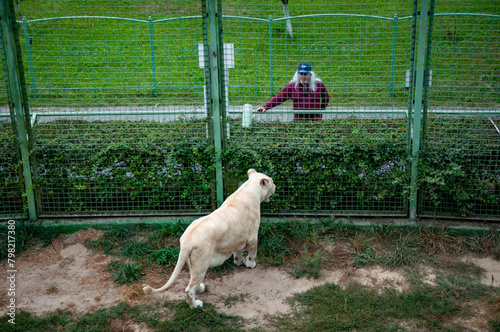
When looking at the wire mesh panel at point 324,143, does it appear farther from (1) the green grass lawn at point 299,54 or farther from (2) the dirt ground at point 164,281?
(2) the dirt ground at point 164,281

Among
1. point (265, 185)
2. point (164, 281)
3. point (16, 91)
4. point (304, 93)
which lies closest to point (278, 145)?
point (304, 93)

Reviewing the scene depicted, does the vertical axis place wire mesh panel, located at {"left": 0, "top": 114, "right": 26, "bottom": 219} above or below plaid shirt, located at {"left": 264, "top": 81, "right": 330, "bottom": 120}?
below

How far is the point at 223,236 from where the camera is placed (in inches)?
180

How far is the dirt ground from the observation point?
4.66 metres

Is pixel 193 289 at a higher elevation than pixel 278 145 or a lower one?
lower

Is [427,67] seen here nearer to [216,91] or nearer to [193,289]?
[216,91]

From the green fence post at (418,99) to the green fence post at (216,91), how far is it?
2.62 m

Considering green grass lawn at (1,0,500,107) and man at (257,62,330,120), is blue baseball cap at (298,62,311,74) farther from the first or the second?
green grass lawn at (1,0,500,107)

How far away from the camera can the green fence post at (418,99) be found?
5492 millimetres

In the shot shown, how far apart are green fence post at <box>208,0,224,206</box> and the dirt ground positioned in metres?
1.40

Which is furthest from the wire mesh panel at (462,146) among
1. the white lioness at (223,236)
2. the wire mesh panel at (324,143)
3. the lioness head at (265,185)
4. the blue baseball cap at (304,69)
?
the white lioness at (223,236)

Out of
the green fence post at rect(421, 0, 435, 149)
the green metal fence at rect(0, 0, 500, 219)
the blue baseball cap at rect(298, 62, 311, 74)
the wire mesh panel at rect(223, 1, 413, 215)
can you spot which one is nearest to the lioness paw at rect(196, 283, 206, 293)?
the green metal fence at rect(0, 0, 500, 219)

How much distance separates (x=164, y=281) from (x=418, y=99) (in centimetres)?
400

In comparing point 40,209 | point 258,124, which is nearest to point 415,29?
point 258,124
